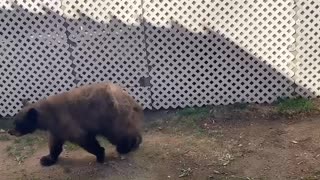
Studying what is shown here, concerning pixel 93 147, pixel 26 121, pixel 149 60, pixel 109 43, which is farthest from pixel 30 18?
pixel 93 147

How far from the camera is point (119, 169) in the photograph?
710 cm

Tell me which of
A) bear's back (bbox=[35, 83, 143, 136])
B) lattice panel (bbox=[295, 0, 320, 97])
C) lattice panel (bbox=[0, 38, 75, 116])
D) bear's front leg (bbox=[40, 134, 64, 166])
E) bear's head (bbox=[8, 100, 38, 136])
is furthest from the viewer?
lattice panel (bbox=[0, 38, 75, 116])

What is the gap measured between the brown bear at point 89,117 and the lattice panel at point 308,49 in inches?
117

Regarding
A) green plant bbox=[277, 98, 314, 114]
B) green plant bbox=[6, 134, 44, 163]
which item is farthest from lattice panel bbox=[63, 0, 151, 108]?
green plant bbox=[277, 98, 314, 114]

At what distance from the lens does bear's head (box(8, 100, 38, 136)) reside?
276 inches

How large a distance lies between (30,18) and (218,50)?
9.76 ft

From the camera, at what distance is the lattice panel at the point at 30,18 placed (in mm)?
8609

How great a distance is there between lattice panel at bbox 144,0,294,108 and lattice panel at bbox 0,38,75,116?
4.72ft

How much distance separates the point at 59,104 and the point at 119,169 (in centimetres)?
112

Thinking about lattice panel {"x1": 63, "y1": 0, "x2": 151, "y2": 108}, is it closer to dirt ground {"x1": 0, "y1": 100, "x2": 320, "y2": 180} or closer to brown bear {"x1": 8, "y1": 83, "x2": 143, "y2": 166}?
dirt ground {"x1": 0, "y1": 100, "x2": 320, "y2": 180}

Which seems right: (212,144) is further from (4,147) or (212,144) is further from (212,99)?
(4,147)

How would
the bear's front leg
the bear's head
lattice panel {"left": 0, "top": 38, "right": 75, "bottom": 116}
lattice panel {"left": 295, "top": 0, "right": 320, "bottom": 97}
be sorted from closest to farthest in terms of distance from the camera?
the bear's head
the bear's front leg
lattice panel {"left": 295, "top": 0, "right": 320, "bottom": 97}
lattice panel {"left": 0, "top": 38, "right": 75, "bottom": 116}

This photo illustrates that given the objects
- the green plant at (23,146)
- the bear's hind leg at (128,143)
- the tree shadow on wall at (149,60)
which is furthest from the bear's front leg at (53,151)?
the tree shadow on wall at (149,60)

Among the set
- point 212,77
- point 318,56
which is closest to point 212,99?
point 212,77
